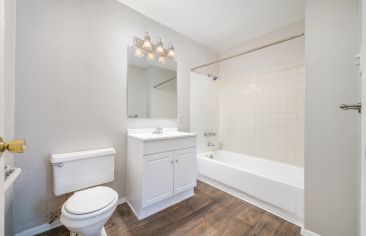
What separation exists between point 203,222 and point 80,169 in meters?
1.37

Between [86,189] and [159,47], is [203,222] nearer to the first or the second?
[86,189]

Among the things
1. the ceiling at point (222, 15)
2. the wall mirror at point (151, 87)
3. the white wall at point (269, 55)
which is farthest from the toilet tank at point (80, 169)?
the white wall at point (269, 55)

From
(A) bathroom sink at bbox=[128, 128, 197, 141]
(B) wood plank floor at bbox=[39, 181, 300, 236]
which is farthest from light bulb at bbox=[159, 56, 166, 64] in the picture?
(B) wood plank floor at bbox=[39, 181, 300, 236]

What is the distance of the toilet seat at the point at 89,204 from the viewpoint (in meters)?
1.10

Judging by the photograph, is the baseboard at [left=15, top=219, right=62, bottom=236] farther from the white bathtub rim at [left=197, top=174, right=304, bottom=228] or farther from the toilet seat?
the white bathtub rim at [left=197, top=174, right=304, bottom=228]

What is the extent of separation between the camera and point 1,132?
0.51m

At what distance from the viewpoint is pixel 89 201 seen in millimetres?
1224

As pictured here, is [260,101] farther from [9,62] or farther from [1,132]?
[9,62]

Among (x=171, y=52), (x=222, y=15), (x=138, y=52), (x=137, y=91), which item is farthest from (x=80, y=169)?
(x=222, y=15)

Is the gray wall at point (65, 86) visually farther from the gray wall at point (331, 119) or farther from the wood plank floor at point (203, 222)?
the gray wall at point (331, 119)

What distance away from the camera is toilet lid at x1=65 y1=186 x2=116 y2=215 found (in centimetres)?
113

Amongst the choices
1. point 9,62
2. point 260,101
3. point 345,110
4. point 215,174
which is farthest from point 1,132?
point 260,101

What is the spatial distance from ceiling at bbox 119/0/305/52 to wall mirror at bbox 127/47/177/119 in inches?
22.1

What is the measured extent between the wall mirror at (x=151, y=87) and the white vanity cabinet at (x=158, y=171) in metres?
0.42
